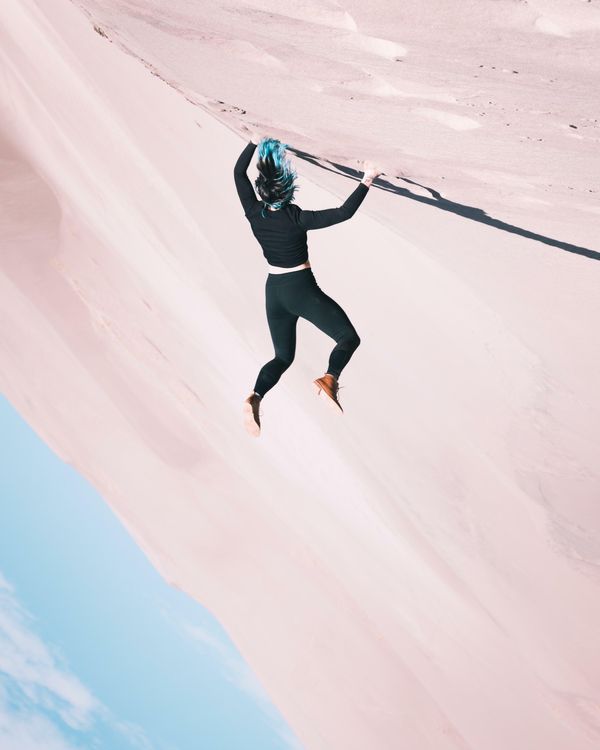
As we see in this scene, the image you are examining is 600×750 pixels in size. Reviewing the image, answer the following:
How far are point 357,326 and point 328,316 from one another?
0.91 meters

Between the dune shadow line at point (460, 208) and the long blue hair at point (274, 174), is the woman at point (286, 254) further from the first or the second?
the dune shadow line at point (460, 208)

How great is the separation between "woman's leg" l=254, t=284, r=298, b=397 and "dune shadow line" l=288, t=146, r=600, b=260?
64 centimetres

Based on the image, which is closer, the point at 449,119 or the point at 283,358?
the point at 449,119

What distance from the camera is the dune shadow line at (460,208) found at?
102 inches

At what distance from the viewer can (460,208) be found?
264cm

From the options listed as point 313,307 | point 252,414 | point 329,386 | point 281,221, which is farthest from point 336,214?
point 252,414

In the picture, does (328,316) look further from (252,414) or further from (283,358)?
(252,414)

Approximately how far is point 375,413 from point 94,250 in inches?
75.3

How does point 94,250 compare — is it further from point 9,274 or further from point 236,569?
point 236,569

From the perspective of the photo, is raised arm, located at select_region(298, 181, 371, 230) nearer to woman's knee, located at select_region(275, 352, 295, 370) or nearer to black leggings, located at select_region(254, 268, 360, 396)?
black leggings, located at select_region(254, 268, 360, 396)

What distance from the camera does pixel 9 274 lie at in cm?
453

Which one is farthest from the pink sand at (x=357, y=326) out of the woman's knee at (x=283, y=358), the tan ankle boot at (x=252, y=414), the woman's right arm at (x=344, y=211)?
the tan ankle boot at (x=252, y=414)

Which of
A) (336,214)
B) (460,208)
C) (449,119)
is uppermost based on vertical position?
(460,208)

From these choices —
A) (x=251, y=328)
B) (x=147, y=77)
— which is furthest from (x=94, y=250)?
(x=147, y=77)
